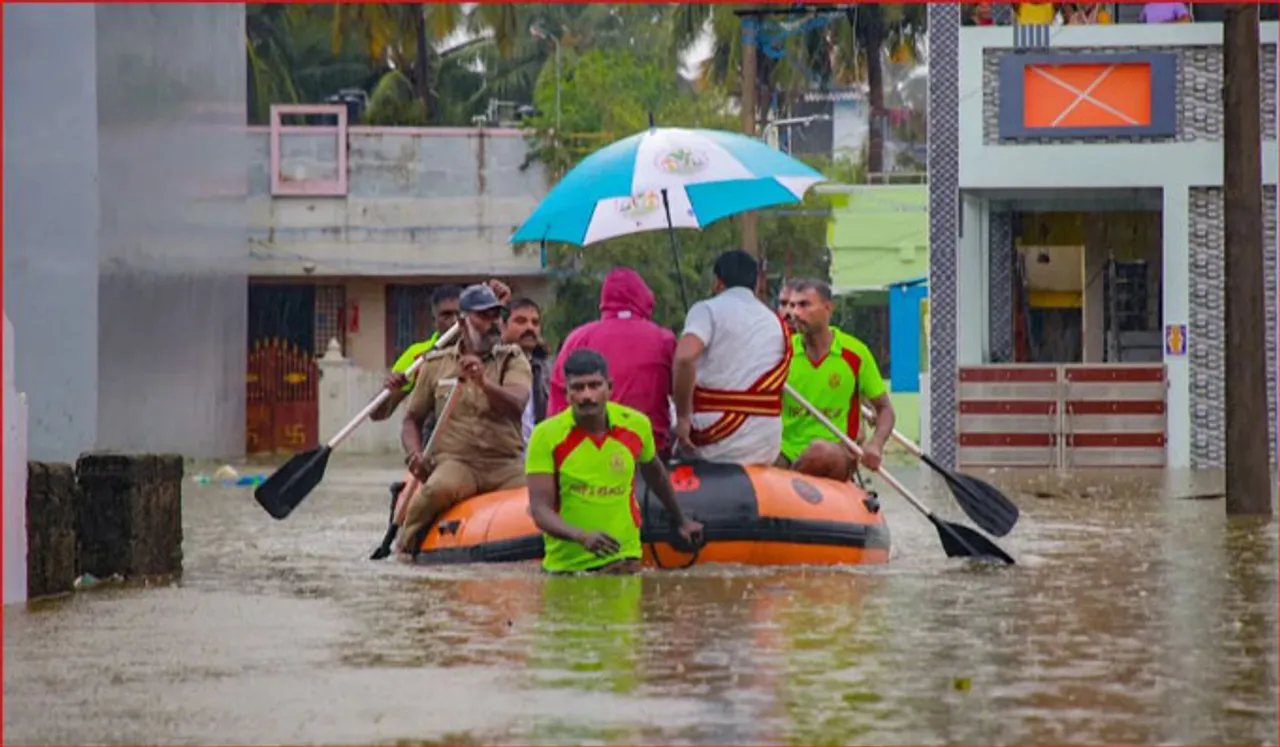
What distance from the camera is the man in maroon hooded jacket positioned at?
14.9m

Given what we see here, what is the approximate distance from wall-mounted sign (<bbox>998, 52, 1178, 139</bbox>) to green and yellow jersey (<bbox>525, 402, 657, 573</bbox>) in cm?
1997

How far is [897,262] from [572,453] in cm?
4175

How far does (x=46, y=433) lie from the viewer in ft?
80.7

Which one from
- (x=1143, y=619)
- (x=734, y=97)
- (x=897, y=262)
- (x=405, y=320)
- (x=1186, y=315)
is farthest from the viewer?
(x=734, y=97)

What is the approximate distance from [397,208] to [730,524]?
35.6 meters

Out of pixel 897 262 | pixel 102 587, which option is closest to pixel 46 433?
pixel 102 587

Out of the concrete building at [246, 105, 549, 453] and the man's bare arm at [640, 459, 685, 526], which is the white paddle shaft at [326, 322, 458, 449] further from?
the concrete building at [246, 105, 549, 453]

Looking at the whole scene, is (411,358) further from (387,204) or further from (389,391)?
(387,204)

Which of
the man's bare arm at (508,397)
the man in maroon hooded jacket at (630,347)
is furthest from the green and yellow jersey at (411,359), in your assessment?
the man in maroon hooded jacket at (630,347)

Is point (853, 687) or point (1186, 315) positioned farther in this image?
point (1186, 315)

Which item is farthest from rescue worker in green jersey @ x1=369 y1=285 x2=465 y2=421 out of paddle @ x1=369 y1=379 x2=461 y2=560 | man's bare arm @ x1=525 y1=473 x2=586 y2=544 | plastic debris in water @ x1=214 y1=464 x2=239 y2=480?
plastic debris in water @ x1=214 y1=464 x2=239 y2=480

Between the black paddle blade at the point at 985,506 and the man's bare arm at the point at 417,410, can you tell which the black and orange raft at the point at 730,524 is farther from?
the black paddle blade at the point at 985,506

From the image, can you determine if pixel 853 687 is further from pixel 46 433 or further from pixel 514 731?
pixel 46 433

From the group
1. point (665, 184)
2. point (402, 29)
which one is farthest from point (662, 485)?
point (402, 29)
